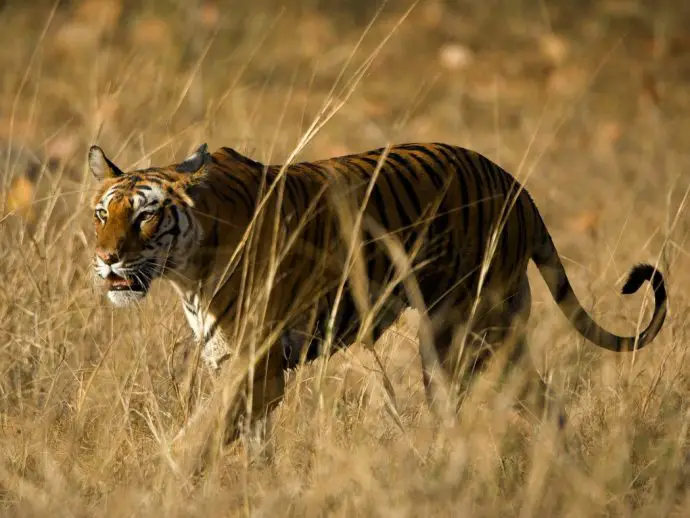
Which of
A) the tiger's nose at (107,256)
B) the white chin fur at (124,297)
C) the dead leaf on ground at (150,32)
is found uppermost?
the tiger's nose at (107,256)

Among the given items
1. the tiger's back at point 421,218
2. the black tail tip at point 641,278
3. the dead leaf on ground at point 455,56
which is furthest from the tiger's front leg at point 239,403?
the dead leaf on ground at point 455,56

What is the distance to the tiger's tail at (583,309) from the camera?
3978mm

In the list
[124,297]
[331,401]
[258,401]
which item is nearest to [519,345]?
[331,401]

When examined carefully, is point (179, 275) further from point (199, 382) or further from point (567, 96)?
point (567, 96)

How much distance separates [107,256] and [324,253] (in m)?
0.62

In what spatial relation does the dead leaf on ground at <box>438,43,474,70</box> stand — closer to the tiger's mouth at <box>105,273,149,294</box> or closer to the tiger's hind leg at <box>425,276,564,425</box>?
the tiger's hind leg at <box>425,276,564,425</box>

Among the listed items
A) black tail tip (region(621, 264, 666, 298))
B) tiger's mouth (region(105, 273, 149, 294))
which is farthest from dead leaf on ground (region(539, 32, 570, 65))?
tiger's mouth (region(105, 273, 149, 294))

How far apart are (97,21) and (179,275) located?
9.12m

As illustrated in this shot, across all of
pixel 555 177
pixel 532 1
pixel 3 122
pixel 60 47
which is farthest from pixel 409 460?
pixel 532 1

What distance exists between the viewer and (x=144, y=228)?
3.61m

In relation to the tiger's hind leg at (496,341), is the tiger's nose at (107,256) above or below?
above

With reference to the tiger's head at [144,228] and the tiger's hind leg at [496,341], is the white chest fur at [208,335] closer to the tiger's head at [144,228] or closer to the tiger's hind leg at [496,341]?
the tiger's head at [144,228]

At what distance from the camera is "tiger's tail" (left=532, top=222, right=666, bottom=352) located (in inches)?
157

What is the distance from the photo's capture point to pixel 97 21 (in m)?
12.4
